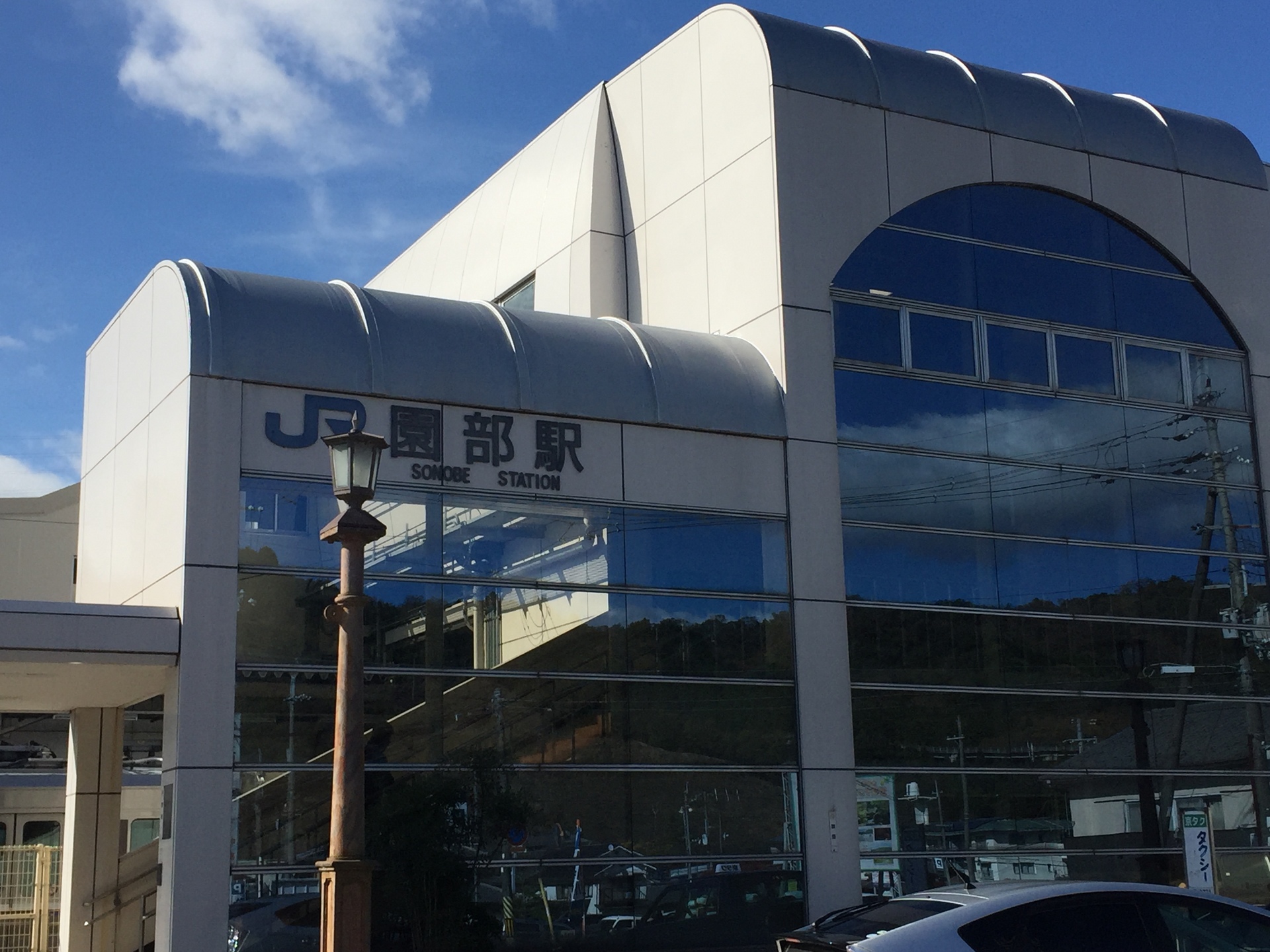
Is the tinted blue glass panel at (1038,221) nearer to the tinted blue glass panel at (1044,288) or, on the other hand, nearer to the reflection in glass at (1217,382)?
the tinted blue glass panel at (1044,288)

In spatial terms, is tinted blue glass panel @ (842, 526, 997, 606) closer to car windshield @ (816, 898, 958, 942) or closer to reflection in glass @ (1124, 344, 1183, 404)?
reflection in glass @ (1124, 344, 1183, 404)

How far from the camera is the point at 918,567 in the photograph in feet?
67.3

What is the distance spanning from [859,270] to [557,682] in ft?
24.5

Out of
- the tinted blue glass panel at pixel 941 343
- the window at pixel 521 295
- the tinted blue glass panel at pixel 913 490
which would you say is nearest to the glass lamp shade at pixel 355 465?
the tinted blue glass panel at pixel 913 490

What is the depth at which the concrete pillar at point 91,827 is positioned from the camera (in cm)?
2081

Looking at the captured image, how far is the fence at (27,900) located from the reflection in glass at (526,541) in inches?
372

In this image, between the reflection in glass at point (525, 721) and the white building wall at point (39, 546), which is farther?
the white building wall at point (39, 546)

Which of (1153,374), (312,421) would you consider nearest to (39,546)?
(312,421)

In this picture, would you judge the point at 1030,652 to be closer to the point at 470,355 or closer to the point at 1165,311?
the point at 1165,311

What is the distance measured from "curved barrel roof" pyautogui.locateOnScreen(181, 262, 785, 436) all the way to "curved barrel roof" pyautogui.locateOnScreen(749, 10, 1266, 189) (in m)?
4.27

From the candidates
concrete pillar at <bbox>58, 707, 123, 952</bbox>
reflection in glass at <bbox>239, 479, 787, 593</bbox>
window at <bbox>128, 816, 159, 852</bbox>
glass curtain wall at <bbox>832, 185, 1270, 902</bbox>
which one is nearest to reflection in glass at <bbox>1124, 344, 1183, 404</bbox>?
glass curtain wall at <bbox>832, 185, 1270, 902</bbox>

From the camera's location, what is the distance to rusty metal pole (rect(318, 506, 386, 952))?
34.6 feet

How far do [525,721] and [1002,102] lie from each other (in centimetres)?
1219

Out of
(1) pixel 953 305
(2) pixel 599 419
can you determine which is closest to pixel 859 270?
(1) pixel 953 305
